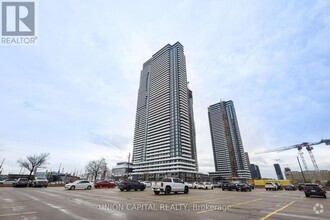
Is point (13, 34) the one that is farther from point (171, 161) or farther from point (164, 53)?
point (164, 53)

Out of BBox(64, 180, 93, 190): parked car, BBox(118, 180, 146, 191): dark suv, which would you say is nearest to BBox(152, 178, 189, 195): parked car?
BBox(118, 180, 146, 191): dark suv

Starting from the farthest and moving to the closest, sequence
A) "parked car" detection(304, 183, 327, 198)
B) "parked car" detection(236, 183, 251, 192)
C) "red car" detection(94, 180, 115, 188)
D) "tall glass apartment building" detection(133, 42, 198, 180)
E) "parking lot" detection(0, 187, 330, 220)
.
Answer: "tall glass apartment building" detection(133, 42, 198, 180) < "red car" detection(94, 180, 115, 188) < "parked car" detection(236, 183, 251, 192) < "parked car" detection(304, 183, 327, 198) < "parking lot" detection(0, 187, 330, 220)

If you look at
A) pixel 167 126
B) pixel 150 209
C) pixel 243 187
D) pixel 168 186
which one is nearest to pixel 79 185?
pixel 168 186

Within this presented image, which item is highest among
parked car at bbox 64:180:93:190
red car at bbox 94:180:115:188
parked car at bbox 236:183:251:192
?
parked car at bbox 64:180:93:190

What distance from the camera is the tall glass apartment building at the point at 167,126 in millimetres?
150625

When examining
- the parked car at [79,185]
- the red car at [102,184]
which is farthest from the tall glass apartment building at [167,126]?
the parked car at [79,185]

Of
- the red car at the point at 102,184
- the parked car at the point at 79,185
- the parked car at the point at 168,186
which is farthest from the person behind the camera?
the red car at the point at 102,184

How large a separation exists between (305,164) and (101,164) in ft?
423

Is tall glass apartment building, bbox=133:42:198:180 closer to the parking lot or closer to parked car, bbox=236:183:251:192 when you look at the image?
parked car, bbox=236:183:251:192

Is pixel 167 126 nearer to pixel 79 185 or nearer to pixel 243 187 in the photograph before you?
pixel 243 187

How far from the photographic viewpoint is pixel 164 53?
19462 cm

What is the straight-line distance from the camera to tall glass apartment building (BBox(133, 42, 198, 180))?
15062 cm

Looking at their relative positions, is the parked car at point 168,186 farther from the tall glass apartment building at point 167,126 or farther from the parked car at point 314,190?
the tall glass apartment building at point 167,126

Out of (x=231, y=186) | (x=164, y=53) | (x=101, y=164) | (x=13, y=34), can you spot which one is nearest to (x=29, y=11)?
(x=13, y=34)
